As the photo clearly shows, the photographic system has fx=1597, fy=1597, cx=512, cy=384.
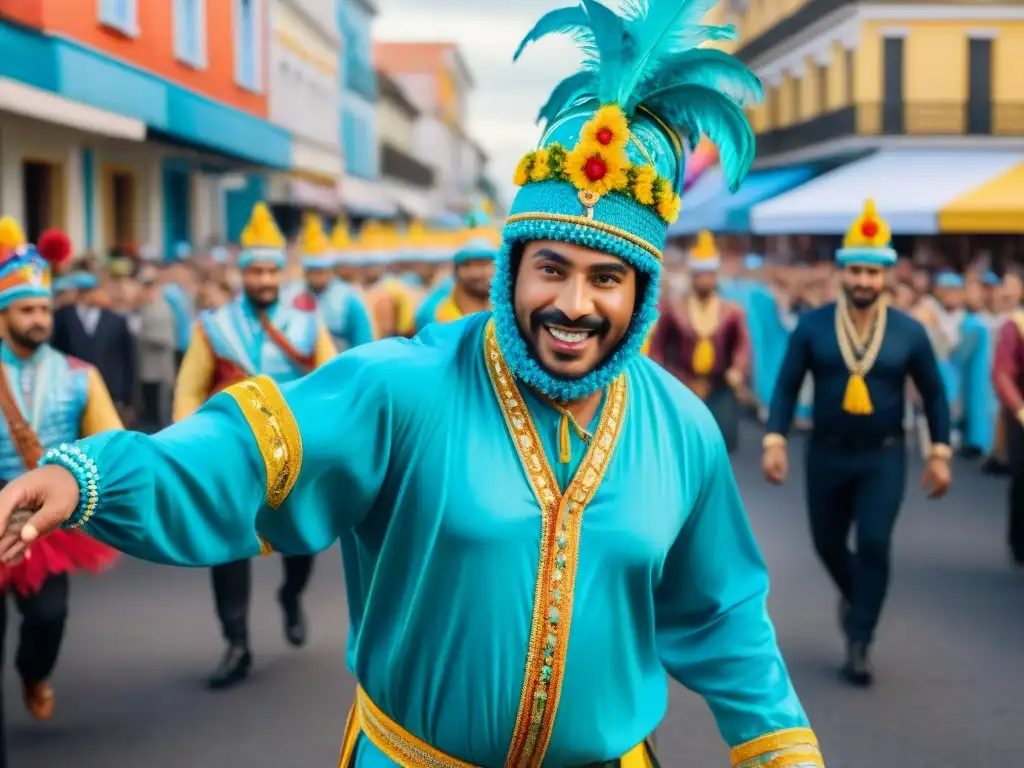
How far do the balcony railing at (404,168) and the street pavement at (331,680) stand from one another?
54.6 metres

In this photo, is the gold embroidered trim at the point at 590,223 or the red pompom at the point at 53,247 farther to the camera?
the red pompom at the point at 53,247

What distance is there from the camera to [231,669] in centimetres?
729

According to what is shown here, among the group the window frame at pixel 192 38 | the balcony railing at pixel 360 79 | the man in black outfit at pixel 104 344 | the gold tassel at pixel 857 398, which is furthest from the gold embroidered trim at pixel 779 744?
the balcony railing at pixel 360 79

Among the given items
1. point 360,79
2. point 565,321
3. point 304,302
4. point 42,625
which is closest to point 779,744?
point 565,321

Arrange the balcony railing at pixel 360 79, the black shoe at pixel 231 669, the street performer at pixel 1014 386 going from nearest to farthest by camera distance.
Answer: the black shoe at pixel 231 669
the street performer at pixel 1014 386
the balcony railing at pixel 360 79

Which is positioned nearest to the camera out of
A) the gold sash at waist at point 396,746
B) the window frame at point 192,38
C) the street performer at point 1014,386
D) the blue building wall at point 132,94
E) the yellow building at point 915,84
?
the gold sash at waist at point 396,746

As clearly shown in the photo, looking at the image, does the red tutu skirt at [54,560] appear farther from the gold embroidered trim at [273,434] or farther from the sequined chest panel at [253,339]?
the gold embroidered trim at [273,434]

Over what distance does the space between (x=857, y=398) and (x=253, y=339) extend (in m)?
2.92

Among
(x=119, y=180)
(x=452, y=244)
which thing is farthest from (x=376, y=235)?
(x=119, y=180)

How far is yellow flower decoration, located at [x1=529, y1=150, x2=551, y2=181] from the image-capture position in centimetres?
307

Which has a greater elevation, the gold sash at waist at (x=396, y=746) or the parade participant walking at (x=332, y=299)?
the parade participant walking at (x=332, y=299)

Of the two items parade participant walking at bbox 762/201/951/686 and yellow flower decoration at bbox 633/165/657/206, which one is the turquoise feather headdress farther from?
parade participant walking at bbox 762/201/951/686

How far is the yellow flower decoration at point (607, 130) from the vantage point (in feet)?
9.89

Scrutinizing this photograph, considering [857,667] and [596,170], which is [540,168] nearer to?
[596,170]
